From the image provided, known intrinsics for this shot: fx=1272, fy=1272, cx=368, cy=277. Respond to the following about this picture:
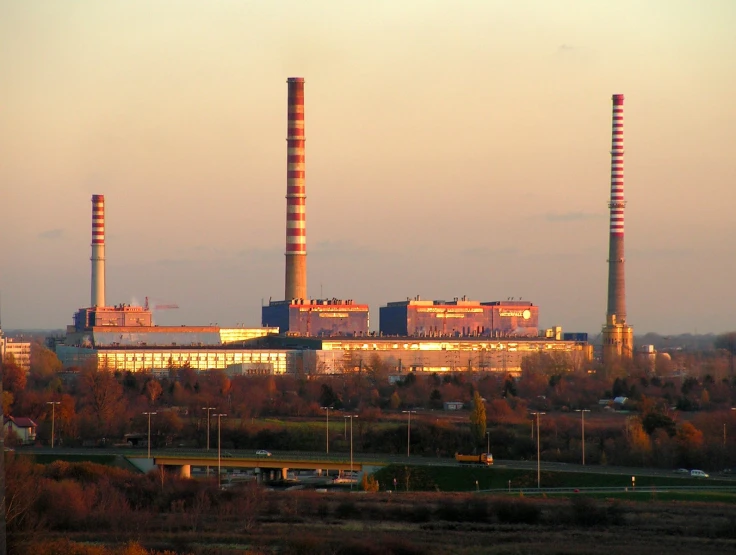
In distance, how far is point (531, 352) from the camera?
6981 cm

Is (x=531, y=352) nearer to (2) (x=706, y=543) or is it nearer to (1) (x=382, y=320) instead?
(1) (x=382, y=320)

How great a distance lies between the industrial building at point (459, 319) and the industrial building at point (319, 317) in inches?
99.4

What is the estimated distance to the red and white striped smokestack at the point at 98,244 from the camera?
70.0 m

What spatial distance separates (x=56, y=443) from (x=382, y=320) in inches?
1535

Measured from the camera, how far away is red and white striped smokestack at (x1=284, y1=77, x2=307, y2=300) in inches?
2462

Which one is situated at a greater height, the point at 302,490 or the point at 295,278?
the point at 295,278

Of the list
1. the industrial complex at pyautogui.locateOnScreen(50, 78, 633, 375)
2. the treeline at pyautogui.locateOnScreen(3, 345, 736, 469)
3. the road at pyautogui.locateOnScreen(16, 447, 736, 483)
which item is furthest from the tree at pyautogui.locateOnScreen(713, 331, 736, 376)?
the road at pyautogui.locateOnScreen(16, 447, 736, 483)

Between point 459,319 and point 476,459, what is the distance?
40.2 meters

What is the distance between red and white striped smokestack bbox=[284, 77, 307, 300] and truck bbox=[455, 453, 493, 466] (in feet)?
102

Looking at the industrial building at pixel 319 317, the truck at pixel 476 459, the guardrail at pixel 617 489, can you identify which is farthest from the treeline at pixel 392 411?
the industrial building at pixel 319 317

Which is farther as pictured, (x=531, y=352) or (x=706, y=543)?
(x=531, y=352)

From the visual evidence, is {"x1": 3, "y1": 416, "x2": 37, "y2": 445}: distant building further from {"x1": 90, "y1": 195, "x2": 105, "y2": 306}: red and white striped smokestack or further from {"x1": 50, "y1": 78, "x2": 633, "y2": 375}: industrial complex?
{"x1": 90, "y1": 195, "x2": 105, "y2": 306}: red and white striped smokestack

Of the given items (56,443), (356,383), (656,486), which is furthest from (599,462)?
(356,383)

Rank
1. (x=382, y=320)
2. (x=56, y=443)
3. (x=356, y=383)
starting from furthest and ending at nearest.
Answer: (x=382, y=320) → (x=356, y=383) → (x=56, y=443)
